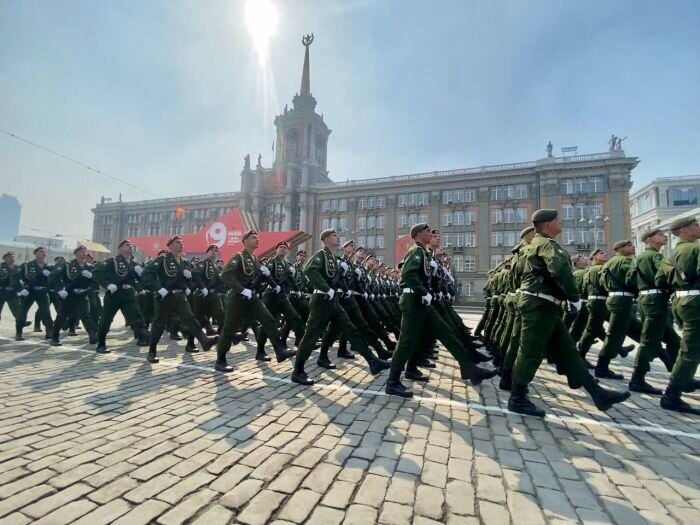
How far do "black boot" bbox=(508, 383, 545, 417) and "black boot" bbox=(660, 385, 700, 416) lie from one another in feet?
5.72

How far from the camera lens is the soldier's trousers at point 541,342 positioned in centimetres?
404

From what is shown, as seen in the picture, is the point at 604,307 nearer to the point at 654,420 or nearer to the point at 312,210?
the point at 654,420

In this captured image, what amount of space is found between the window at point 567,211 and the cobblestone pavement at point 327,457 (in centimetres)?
5165

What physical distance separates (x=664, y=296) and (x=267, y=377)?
5.88m

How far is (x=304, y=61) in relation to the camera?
8769cm

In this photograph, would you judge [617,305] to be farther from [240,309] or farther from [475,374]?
[240,309]

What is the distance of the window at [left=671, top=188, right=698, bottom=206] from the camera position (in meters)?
67.6

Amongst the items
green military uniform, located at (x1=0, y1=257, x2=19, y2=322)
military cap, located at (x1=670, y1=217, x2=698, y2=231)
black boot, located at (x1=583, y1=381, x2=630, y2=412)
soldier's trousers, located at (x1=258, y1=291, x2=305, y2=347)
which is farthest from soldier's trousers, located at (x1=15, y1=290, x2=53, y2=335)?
military cap, located at (x1=670, y1=217, x2=698, y2=231)

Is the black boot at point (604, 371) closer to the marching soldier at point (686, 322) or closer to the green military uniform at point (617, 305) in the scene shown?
the green military uniform at point (617, 305)

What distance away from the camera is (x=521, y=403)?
4.07 m

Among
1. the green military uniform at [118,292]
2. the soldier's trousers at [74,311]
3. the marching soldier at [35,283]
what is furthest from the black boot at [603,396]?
the marching soldier at [35,283]

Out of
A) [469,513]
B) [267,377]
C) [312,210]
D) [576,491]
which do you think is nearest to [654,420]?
[576,491]

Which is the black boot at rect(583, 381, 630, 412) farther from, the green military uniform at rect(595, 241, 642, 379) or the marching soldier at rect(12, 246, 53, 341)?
the marching soldier at rect(12, 246, 53, 341)

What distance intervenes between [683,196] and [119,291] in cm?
9188
